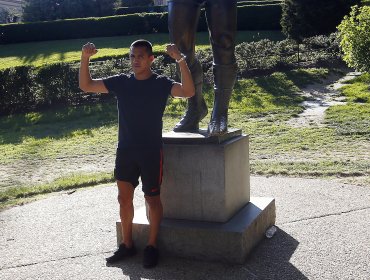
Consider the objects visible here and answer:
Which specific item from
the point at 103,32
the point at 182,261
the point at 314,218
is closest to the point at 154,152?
the point at 182,261

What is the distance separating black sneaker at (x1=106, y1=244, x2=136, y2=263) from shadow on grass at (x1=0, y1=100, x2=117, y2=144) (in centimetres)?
722

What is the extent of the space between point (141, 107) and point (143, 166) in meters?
0.42

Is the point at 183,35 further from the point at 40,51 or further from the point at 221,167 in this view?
the point at 40,51

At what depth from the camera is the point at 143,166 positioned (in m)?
3.84

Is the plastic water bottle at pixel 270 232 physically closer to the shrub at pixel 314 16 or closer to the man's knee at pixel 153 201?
the man's knee at pixel 153 201

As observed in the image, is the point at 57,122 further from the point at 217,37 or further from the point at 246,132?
the point at 217,37

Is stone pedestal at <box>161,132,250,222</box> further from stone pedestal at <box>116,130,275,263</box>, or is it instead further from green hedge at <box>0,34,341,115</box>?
green hedge at <box>0,34,341,115</box>

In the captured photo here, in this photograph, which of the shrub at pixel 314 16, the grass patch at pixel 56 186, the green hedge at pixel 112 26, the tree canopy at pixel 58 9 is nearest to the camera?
the grass patch at pixel 56 186

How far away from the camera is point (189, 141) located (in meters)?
4.14

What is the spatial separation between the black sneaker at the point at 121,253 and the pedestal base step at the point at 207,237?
13cm

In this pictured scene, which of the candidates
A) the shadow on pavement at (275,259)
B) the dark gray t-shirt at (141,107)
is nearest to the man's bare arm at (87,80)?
the dark gray t-shirt at (141,107)

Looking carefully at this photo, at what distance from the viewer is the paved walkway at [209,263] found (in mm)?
3779

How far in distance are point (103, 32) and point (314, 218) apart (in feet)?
96.4

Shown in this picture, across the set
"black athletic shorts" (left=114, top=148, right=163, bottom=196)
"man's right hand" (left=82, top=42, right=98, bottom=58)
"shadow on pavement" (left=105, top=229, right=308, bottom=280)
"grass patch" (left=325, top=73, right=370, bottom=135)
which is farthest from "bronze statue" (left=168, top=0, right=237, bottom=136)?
"grass patch" (left=325, top=73, right=370, bottom=135)
